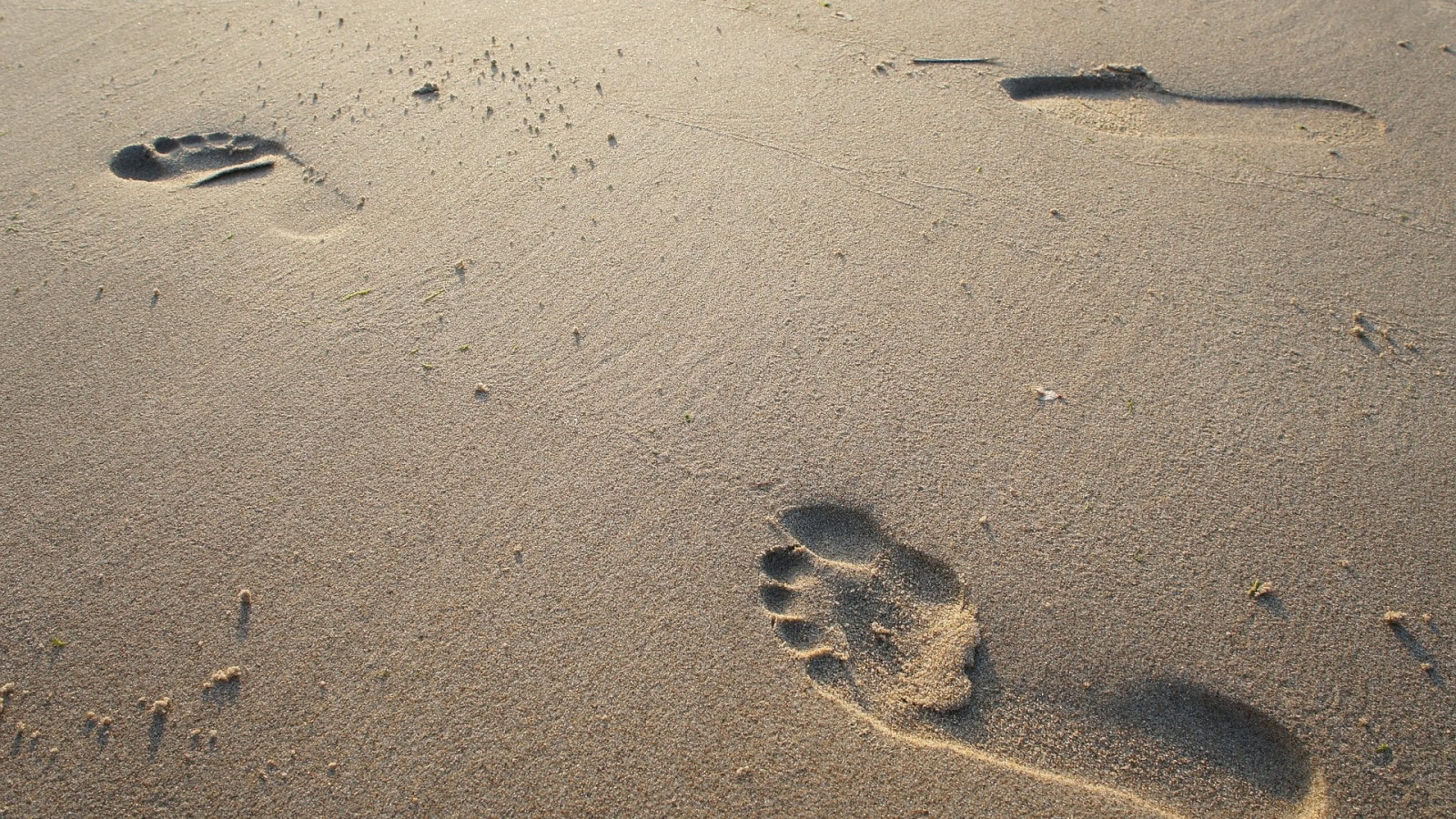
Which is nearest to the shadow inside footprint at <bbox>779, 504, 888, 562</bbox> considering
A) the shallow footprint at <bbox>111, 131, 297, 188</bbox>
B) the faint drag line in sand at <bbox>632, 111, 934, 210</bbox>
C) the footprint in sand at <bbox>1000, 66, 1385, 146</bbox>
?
the faint drag line in sand at <bbox>632, 111, 934, 210</bbox>

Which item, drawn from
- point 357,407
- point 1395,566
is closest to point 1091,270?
point 1395,566

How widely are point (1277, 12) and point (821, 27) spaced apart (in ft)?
5.49

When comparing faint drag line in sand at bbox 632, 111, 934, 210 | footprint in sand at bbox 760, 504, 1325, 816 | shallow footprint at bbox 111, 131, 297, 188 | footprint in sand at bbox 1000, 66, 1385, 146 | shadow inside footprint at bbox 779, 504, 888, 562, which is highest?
footprint in sand at bbox 1000, 66, 1385, 146

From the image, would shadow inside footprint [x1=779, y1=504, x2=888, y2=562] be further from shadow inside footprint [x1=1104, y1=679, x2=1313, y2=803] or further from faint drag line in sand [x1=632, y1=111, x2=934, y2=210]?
faint drag line in sand [x1=632, y1=111, x2=934, y2=210]

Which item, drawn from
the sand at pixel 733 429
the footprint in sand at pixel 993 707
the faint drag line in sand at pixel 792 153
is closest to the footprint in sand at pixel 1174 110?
the sand at pixel 733 429

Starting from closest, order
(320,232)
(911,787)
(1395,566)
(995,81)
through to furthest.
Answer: (911,787) → (1395,566) → (320,232) → (995,81)

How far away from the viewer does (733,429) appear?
1.88m

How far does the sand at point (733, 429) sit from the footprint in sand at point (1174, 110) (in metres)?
0.02

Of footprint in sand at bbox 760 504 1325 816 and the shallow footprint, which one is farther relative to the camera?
the shallow footprint

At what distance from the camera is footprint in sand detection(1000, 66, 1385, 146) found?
2695mm

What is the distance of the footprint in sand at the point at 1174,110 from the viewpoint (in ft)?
8.84

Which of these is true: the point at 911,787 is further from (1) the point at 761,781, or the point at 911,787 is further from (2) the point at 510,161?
(2) the point at 510,161

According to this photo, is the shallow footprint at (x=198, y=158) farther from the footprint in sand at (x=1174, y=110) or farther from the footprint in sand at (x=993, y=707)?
the footprint in sand at (x=1174, y=110)

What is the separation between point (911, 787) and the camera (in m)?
1.38
